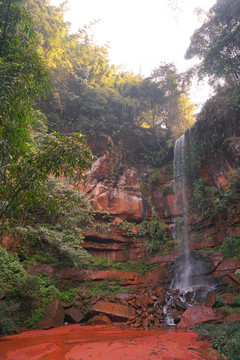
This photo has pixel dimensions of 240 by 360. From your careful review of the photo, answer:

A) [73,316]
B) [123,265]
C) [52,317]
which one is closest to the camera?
[52,317]

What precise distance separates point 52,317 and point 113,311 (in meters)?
2.29

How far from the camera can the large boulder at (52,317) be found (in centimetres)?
643

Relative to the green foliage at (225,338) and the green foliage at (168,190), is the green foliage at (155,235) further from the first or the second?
the green foliage at (225,338)

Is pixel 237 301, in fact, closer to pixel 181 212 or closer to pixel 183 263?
pixel 183 263

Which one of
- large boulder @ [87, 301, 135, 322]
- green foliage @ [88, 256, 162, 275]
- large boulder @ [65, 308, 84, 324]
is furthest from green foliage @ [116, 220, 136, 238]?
large boulder @ [65, 308, 84, 324]

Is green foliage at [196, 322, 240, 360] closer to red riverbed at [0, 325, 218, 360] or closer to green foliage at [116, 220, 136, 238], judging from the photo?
red riverbed at [0, 325, 218, 360]

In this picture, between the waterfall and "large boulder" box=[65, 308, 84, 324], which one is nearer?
"large boulder" box=[65, 308, 84, 324]

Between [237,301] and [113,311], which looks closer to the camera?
[237,301]

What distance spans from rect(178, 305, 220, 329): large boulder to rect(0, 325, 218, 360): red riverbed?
72cm

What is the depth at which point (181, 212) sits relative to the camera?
14.2 metres

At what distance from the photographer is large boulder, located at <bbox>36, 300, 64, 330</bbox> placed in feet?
21.1

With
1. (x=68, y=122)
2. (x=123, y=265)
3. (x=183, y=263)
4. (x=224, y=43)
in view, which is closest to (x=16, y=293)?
(x=123, y=265)

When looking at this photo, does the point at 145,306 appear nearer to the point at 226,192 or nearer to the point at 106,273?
the point at 106,273

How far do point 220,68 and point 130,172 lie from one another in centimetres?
938
